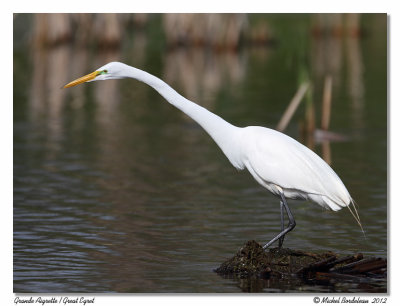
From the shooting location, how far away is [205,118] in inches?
312

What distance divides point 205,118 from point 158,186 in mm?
3958

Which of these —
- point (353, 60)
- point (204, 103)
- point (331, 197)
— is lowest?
point (331, 197)

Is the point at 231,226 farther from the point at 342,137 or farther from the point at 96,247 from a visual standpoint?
the point at 342,137

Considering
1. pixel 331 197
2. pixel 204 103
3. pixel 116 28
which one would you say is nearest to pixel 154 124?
pixel 204 103

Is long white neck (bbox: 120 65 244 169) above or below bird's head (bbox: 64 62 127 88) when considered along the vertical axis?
below

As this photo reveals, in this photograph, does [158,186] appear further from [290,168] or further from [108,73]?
[290,168]

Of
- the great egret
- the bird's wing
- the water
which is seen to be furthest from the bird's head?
the water

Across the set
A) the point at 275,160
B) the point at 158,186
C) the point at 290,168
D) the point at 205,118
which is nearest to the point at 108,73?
the point at 205,118

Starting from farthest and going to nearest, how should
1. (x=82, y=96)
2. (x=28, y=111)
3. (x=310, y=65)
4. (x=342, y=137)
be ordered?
(x=310, y=65)
(x=82, y=96)
(x=28, y=111)
(x=342, y=137)

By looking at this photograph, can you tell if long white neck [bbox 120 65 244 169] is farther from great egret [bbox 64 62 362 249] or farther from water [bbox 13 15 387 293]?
water [bbox 13 15 387 293]

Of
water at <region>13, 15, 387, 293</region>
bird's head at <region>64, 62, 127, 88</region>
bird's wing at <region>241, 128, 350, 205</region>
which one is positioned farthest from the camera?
water at <region>13, 15, 387, 293</region>

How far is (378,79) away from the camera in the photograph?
78.6ft

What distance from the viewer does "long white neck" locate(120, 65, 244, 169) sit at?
7754 mm

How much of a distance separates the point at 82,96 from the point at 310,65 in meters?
9.11
